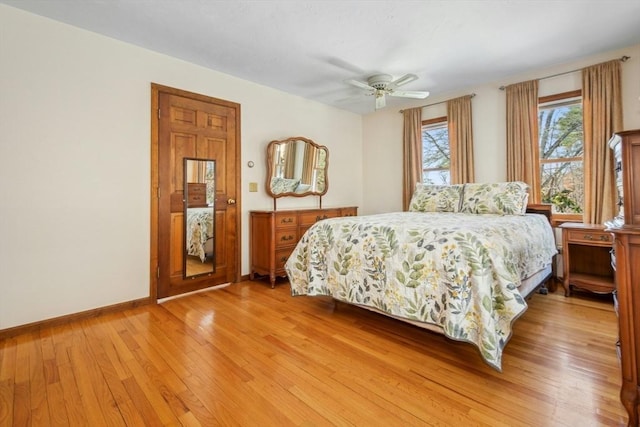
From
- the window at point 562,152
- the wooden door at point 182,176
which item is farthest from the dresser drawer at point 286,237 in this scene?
the window at point 562,152

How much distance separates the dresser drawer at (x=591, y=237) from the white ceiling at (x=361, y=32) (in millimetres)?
1790

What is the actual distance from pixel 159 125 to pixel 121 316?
1779mm

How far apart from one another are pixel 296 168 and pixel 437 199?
1.85 m

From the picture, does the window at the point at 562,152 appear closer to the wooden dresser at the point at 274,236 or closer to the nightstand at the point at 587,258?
the nightstand at the point at 587,258

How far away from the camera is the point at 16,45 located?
2146mm

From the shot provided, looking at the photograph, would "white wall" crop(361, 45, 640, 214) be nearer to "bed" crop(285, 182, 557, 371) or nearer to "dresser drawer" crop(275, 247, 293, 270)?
"bed" crop(285, 182, 557, 371)

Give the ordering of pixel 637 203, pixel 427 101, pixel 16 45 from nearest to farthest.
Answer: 1. pixel 637 203
2. pixel 16 45
3. pixel 427 101

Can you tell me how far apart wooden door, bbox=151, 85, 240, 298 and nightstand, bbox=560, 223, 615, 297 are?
344 centimetres

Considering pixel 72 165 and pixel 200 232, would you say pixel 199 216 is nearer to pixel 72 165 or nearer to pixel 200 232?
pixel 200 232

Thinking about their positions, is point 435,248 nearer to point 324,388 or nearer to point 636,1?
point 324,388

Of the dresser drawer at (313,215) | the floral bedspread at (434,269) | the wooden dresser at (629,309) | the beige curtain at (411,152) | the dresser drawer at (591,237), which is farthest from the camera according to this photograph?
the beige curtain at (411,152)

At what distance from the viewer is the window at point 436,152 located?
13.6 feet

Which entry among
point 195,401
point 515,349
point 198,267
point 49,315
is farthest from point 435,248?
point 49,315

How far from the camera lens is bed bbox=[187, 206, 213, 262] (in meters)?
3.04
